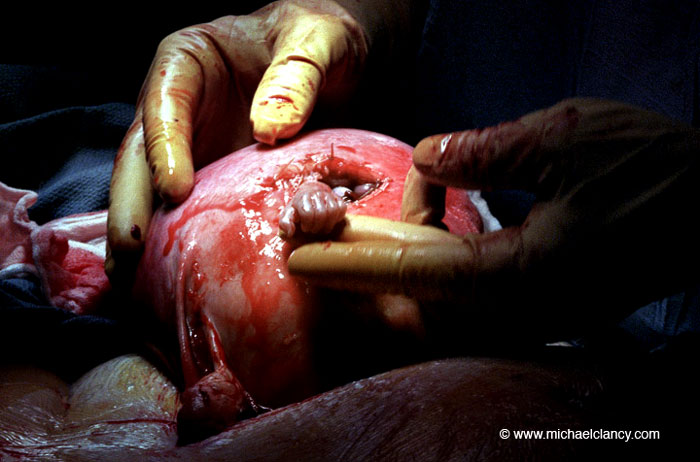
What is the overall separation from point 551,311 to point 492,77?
1.25 metres

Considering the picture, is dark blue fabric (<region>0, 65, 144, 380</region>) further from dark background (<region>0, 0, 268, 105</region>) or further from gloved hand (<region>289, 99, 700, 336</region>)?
gloved hand (<region>289, 99, 700, 336</region>)

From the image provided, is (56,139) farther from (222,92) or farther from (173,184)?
(173,184)

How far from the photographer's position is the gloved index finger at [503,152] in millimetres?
821

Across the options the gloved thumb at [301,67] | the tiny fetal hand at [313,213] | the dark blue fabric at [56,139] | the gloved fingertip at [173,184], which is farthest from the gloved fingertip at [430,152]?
the dark blue fabric at [56,139]

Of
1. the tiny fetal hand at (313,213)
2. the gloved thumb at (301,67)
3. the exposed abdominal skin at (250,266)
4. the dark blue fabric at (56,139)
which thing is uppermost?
the gloved thumb at (301,67)

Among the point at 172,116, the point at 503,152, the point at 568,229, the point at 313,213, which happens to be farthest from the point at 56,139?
the point at 568,229

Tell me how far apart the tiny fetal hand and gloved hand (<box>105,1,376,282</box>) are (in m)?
0.38

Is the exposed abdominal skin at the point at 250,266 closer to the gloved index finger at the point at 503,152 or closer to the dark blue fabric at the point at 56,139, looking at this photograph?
the gloved index finger at the point at 503,152

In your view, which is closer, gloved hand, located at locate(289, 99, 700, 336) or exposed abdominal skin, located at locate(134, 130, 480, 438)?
gloved hand, located at locate(289, 99, 700, 336)

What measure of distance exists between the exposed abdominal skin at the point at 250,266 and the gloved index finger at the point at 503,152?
281mm

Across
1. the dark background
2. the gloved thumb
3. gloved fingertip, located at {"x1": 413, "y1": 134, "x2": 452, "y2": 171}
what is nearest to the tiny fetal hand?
gloved fingertip, located at {"x1": 413, "y1": 134, "x2": 452, "y2": 171}

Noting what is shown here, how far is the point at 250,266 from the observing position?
1.14m

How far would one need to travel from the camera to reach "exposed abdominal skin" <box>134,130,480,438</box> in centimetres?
109

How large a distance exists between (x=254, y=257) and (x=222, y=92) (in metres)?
0.81
